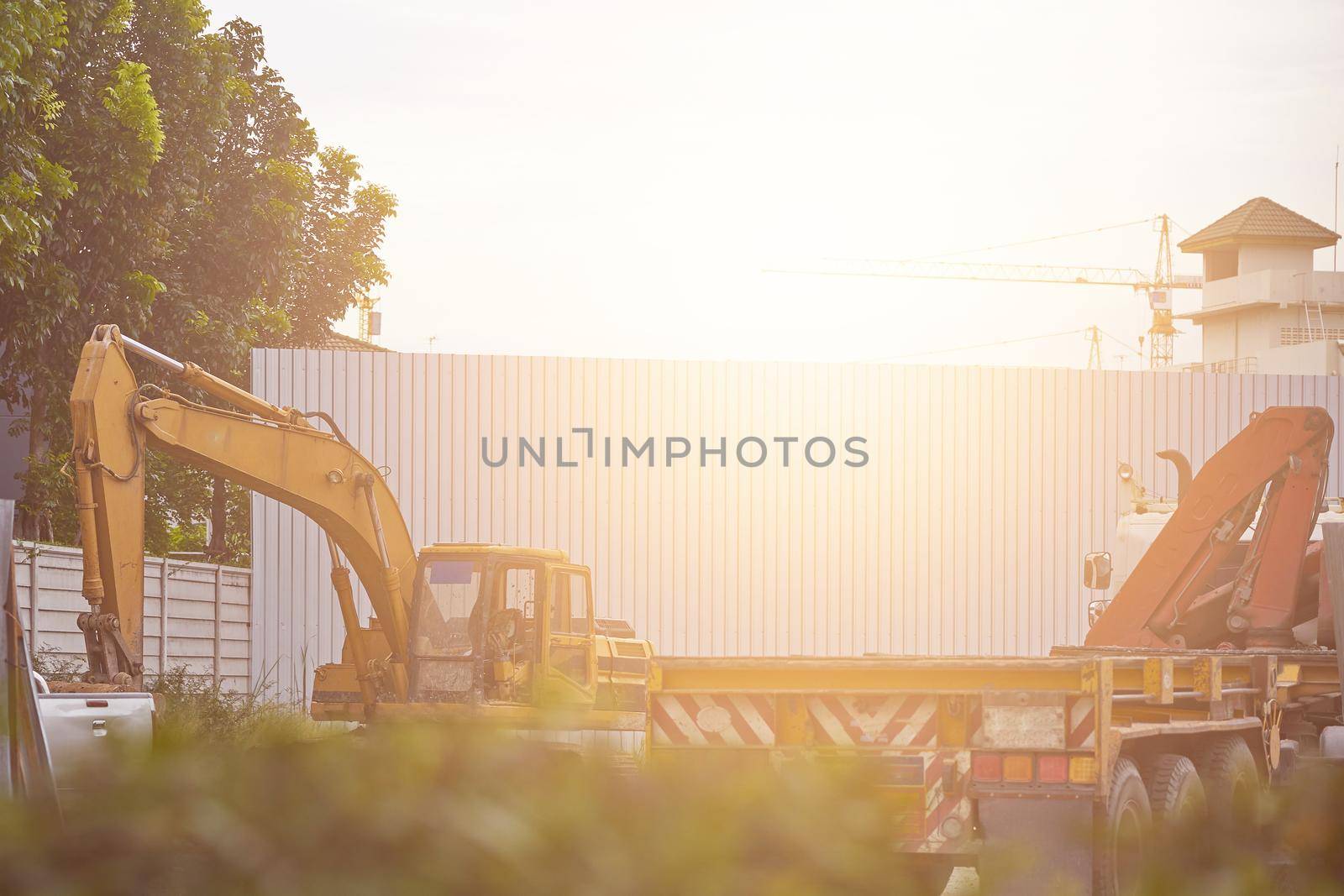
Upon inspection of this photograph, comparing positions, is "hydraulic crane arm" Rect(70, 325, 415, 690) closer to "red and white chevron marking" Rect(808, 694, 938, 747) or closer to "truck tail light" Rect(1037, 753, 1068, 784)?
"red and white chevron marking" Rect(808, 694, 938, 747)

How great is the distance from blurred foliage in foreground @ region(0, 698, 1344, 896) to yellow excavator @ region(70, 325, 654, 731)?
9.65 metres

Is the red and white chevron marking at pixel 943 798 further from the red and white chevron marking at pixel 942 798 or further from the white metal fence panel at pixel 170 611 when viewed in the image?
the white metal fence panel at pixel 170 611

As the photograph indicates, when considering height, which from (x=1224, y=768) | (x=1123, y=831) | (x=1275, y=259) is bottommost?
(x=1123, y=831)

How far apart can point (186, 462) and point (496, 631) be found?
121 inches

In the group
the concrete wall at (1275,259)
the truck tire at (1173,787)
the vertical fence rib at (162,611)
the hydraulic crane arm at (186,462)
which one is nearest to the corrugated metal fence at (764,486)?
the vertical fence rib at (162,611)

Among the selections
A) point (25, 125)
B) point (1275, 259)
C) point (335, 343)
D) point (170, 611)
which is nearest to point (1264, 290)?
point (1275, 259)

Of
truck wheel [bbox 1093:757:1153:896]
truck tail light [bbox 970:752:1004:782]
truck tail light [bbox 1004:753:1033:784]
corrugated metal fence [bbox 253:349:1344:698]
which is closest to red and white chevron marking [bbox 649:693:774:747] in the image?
truck tail light [bbox 970:752:1004:782]

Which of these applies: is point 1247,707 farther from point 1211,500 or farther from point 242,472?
point 242,472

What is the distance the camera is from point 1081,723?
8148 millimetres

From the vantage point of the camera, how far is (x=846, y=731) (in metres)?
8.59

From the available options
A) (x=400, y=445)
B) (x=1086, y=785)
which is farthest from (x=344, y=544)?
(x=1086, y=785)

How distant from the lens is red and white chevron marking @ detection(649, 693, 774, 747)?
873 centimetres

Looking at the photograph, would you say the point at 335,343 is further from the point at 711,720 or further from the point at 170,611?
the point at 711,720

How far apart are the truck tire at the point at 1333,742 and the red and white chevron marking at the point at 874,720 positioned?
336 cm
